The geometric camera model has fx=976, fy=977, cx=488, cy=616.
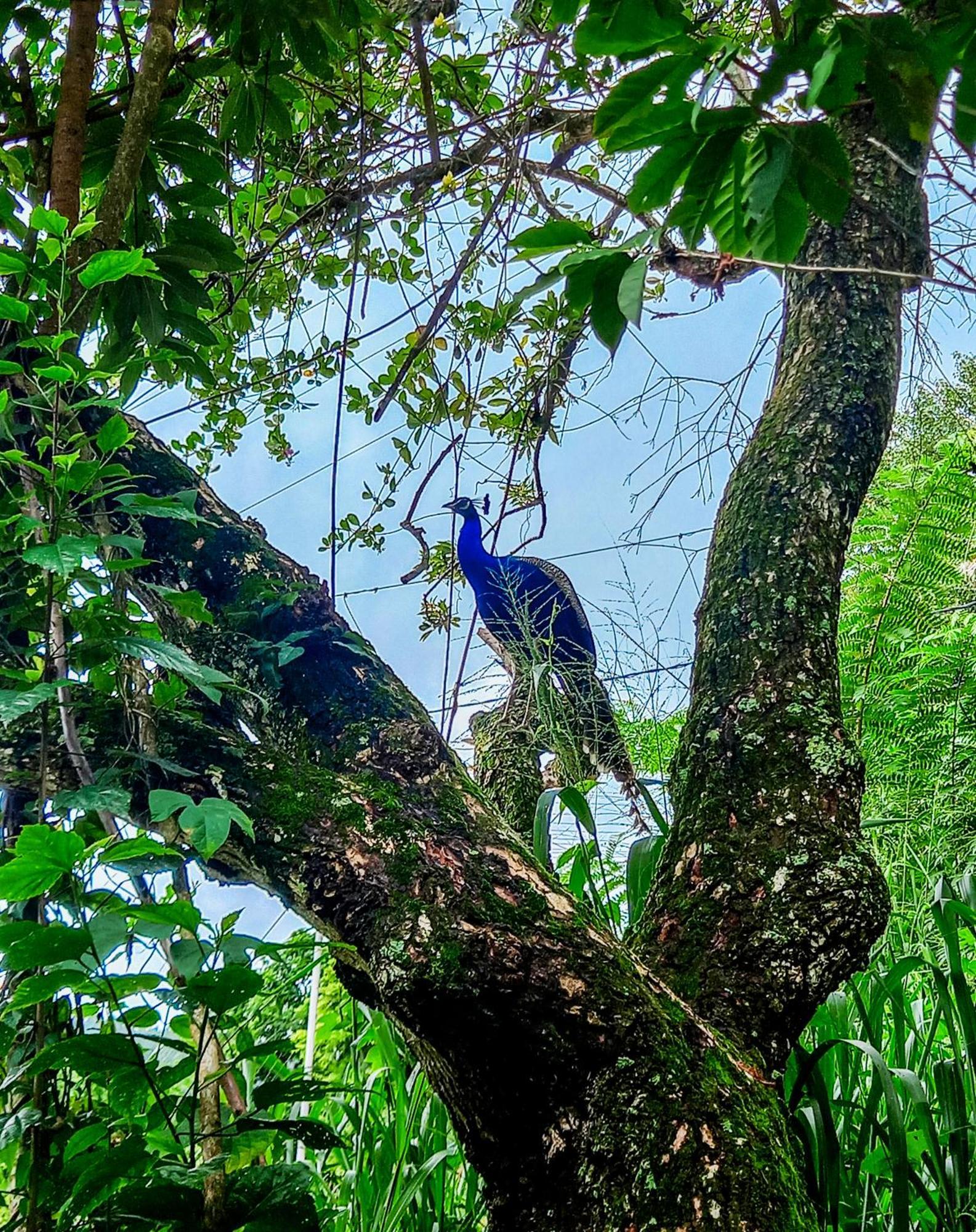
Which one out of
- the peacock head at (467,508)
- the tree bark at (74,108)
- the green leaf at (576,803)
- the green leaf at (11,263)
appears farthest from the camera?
the peacock head at (467,508)

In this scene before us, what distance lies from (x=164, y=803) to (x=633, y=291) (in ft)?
1.84

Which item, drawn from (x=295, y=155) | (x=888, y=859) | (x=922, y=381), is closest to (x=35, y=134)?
(x=295, y=155)

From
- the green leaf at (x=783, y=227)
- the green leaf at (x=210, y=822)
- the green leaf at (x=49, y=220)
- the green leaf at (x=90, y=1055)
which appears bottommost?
the green leaf at (x=90, y=1055)

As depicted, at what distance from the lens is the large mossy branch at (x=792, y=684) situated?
1.07 meters

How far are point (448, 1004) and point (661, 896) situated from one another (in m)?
0.36

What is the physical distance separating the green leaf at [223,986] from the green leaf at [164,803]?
0.13 m

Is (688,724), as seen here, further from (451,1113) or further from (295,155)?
(295,155)

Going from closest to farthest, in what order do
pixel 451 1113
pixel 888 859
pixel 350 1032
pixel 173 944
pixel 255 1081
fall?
pixel 173 944
pixel 451 1113
pixel 255 1081
pixel 350 1032
pixel 888 859

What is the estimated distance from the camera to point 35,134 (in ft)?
4.32

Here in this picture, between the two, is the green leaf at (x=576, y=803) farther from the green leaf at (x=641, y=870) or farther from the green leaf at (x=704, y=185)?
the green leaf at (x=704, y=185)

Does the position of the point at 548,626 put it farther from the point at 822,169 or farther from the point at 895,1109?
the point at 822,169

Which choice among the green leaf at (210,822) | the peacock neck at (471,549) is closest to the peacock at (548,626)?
the peacock neck at (471,549)

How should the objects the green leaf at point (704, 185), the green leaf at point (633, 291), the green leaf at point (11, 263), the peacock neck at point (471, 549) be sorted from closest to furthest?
the green leaf at point (633, 291) < the green leaf at point (704, 185) < the green leaf at point (11, 263) < the peacock neck at point (471, 549)

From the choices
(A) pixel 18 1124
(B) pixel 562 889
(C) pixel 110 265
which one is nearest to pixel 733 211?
(C) pixel 110 265
